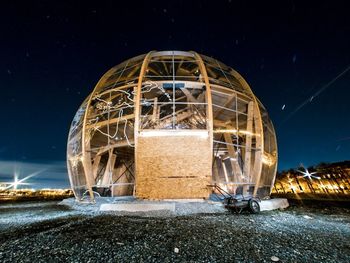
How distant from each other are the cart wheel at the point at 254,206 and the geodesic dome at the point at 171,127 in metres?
1.08

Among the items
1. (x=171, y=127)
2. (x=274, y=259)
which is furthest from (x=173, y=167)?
(x=274, y=259)

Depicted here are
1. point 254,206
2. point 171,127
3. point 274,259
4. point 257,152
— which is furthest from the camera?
point 257,152

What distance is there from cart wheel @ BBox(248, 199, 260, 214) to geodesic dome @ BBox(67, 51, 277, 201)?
3.54 feet

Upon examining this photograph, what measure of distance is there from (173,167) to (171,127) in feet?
7.71

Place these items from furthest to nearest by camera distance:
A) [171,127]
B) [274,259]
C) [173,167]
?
1. [171,127]
2. [173,167]
3. [274,259]

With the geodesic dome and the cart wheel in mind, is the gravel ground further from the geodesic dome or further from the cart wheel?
the geodesic dome

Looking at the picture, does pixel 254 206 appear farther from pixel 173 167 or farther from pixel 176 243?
pixel 176 243

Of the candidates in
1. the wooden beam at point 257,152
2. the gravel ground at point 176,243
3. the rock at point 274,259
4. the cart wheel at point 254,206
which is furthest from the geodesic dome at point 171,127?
the rock at point 274,259

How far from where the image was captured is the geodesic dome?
9.21 metres

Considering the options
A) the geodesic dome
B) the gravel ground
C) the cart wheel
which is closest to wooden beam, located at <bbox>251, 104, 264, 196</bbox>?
the geodesic dome

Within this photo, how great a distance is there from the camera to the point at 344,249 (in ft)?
13.5

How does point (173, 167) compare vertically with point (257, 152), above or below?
below

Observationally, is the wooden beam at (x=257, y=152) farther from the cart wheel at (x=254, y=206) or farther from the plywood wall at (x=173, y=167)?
the plywood wall at (x=173, y=167)

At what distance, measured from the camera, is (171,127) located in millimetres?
10648
